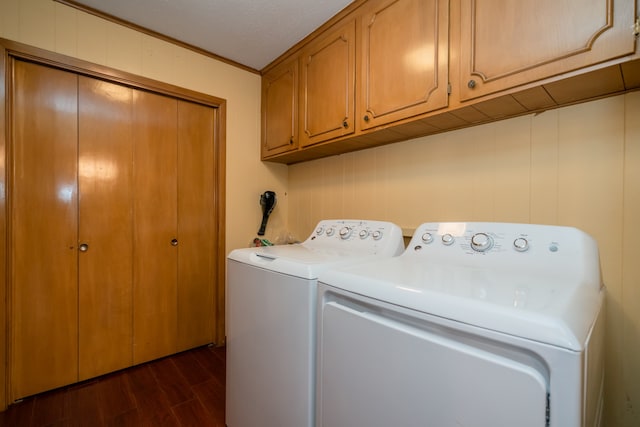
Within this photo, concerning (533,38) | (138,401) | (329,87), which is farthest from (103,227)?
(533,38)

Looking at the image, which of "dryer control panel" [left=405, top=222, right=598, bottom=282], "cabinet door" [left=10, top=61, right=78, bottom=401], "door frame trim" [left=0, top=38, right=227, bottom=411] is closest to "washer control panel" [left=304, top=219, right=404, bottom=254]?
"dryer control panel" [left=405, top=222, right=598, bottom=282]

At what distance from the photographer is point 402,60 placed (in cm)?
133

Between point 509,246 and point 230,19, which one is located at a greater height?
point 230,19

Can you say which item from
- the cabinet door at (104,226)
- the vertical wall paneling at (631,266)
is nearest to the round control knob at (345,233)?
the vertical wall paneling at (631,266)

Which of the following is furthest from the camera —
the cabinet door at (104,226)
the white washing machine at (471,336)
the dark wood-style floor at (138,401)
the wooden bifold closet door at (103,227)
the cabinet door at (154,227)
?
the cabinet door at (154,227)

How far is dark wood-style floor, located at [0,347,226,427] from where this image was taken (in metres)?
1.45

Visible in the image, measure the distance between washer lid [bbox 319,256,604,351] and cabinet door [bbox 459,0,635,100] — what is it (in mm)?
680

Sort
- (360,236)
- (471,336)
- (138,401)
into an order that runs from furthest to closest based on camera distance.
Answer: (138,401)
(360,236)
(471,336)

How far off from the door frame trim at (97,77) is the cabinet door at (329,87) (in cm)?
74

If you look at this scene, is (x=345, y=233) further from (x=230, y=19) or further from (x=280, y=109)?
(x=230, y=19)

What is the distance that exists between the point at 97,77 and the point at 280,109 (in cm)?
114

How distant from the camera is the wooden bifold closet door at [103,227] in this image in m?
1.57

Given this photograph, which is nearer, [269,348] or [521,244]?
[521,244]

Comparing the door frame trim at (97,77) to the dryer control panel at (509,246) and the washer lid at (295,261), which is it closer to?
the washer lid at (295,261)
